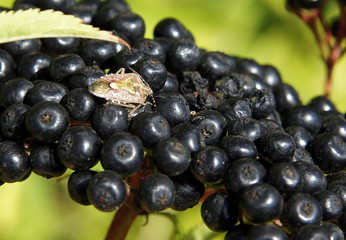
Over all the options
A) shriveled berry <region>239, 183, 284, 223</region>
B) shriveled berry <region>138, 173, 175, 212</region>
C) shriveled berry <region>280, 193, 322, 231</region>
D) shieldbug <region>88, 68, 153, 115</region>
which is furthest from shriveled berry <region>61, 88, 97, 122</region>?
shriveled berry <region>280, 193, 322, 231</region>

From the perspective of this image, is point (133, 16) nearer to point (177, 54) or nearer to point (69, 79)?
point (177, 54)

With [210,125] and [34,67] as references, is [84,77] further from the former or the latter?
[210,125]

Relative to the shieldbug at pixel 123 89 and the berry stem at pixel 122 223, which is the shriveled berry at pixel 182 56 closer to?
the shieldbug at pixel 123 89

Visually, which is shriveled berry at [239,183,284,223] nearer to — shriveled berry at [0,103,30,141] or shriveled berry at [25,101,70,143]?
shriveled berry at [25,101,70,143]

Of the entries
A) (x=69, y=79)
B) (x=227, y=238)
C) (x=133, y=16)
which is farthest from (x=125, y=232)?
(x=133, y=16)

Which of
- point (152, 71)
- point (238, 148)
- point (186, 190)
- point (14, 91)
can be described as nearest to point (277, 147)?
point (238, 148)
